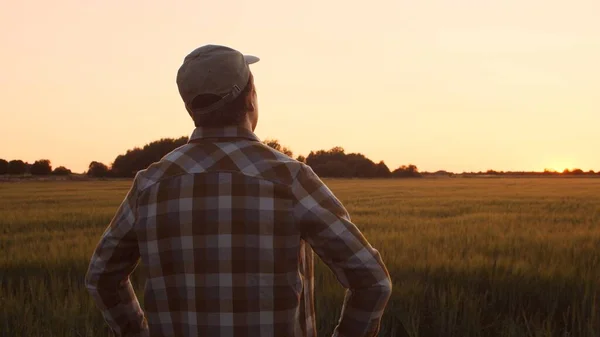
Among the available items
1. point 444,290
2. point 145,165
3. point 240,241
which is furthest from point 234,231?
point 145,165

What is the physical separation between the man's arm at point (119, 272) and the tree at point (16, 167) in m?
81.6

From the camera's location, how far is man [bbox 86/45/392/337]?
158 centimetres

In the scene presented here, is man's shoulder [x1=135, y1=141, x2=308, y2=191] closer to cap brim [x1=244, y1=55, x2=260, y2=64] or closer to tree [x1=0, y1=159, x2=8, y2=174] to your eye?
cap brim [x1=244, y1=55, x2=260, y2=64]

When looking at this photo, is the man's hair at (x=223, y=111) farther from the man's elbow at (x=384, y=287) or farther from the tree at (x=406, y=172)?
the tree at (x=406, y=172)

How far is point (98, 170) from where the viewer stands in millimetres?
72250

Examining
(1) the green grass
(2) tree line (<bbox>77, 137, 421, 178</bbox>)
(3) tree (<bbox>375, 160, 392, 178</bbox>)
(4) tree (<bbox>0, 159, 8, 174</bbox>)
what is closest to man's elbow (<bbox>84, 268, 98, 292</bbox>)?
(1) the green grass

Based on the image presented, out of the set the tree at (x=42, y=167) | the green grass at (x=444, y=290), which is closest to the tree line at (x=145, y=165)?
the tree at (x=42, y=167)

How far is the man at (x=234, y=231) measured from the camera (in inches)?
62.1

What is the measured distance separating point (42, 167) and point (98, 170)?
343 inches

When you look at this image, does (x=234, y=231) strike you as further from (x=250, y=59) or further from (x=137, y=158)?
(x=137, y=158)

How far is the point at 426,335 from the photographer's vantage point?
3.77 meters

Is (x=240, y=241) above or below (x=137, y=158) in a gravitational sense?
below

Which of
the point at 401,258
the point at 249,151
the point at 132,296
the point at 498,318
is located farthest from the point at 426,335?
the point at 249,151

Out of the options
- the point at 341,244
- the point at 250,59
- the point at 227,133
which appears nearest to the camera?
the point at 341,244
